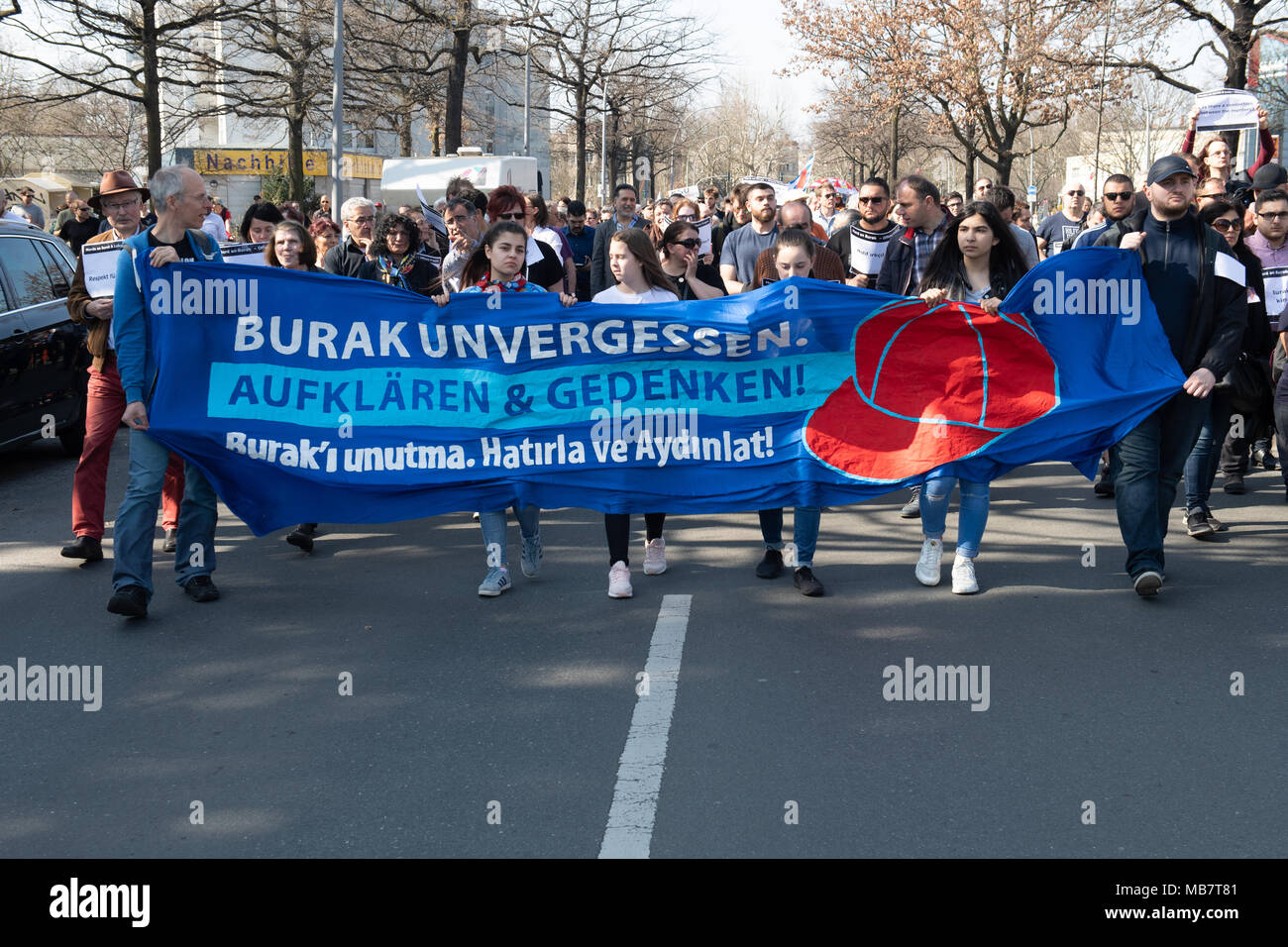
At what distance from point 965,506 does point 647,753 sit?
2.75m

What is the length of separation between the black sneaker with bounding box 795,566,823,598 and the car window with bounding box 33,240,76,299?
22.5 feet

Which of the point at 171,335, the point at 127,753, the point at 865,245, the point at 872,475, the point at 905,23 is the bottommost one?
the point at 127,753

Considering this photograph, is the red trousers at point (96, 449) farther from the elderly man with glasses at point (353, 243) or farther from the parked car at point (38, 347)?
the parked car at point (38, 347)

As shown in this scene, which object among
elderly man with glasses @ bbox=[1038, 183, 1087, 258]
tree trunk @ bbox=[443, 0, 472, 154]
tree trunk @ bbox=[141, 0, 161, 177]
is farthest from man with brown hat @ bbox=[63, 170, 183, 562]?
tree trunk @ bbox=[443, 0, 472, 154]

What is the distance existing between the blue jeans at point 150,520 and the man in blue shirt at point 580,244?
319 inches

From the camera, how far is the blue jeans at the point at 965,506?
6598mm

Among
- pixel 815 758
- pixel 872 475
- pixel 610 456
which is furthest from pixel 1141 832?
pixel 610 456

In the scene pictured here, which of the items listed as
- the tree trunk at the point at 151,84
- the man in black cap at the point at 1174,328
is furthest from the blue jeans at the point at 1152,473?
the tree trunk at the point at 151,84

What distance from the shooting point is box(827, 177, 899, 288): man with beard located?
30.0ft

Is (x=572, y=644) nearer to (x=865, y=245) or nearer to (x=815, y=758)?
(x=815, y=758)

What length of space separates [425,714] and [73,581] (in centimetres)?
299

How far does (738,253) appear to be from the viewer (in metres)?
9.61

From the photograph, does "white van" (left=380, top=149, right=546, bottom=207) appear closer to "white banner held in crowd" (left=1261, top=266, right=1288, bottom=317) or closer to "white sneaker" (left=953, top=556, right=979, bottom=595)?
"white banner held in crowd" (left=1261, top=266, right=1288, bottom=317)

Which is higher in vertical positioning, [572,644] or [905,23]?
[905,23]
